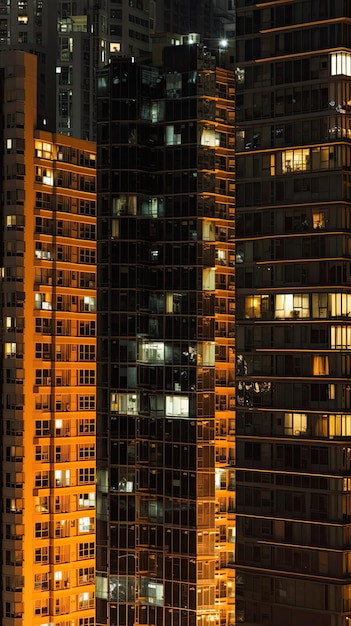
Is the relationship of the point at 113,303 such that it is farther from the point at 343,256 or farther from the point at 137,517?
the point at 343,256

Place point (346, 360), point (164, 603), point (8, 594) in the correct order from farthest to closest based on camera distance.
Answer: point (8, 594), point (164, 603), point (346, 360)

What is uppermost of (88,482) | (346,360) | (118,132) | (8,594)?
(118,132)

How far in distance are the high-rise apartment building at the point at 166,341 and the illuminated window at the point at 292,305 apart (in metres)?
21.9

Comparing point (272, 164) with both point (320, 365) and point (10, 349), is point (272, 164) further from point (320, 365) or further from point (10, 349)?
point (10, 349)

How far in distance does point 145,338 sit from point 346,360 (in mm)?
32539

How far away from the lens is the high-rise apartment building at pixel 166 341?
152375 mm

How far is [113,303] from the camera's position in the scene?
15675 cm

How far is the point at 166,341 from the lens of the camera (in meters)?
154

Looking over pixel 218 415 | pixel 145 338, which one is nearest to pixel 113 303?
pixel 145 338

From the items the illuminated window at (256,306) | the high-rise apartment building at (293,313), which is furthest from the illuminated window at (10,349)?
the illuminated window at (256,306)

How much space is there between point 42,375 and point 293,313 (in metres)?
46.4

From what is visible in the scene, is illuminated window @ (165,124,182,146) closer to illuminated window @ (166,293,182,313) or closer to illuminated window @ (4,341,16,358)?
illuminated window @ (166,293,182,313)

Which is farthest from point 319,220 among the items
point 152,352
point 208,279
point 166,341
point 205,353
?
point 152,352

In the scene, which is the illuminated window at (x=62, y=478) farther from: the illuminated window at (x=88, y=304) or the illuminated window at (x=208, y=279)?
the illuminated window at (x=208, y=279)
